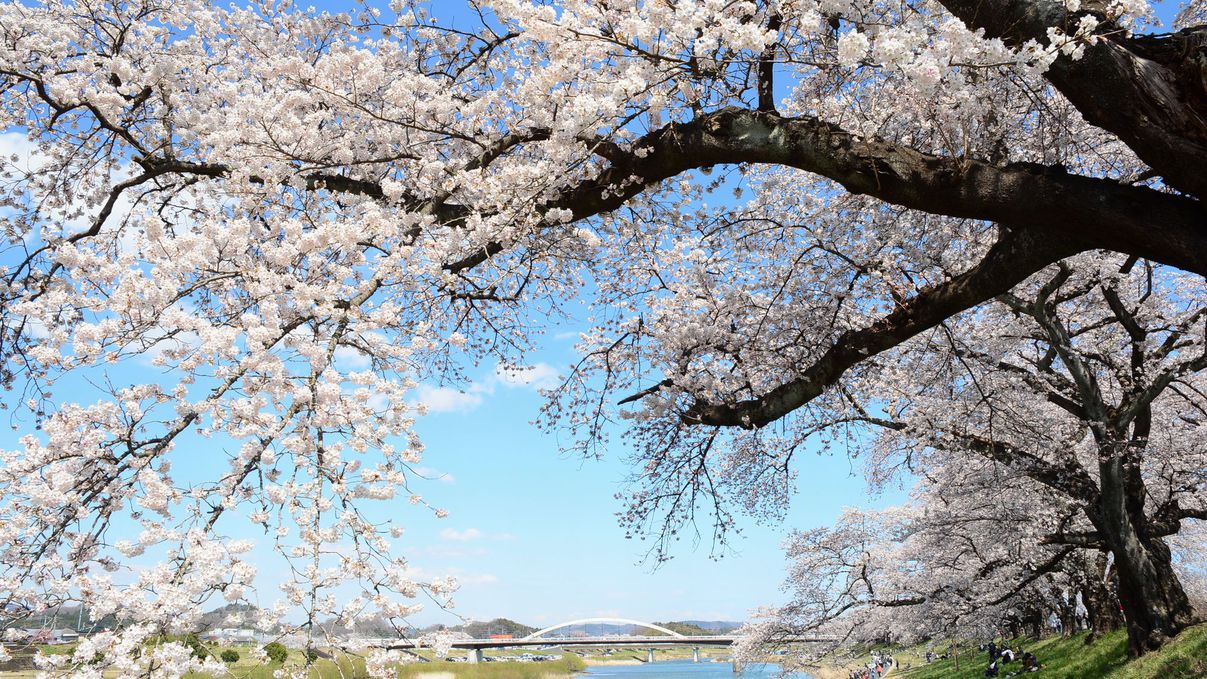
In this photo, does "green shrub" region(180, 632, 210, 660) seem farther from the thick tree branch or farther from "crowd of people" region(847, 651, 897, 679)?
"crowd of people" region(847, 651, 897, 679)

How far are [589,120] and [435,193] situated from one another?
151cm

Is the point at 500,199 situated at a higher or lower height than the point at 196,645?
higher

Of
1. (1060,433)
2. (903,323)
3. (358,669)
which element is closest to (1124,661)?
(1060,433)

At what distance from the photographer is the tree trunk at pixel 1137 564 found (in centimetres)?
912

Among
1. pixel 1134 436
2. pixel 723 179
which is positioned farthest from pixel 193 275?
pixel 1134 436

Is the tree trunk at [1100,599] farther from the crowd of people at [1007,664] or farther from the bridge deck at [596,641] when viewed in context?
the bridge deck at [596,641]

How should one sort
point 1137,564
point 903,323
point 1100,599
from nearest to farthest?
point 903,323 < point 1137,564 < point 1100,599

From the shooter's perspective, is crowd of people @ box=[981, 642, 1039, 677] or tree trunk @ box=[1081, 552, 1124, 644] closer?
tree trunk @ box=[1081, 552, 1124, 644]

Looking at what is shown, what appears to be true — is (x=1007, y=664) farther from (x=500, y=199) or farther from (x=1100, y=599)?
(x=500, y=199)

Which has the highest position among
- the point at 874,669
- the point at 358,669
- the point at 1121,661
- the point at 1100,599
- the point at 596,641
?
the point at 358,669

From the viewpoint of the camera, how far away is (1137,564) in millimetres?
9352

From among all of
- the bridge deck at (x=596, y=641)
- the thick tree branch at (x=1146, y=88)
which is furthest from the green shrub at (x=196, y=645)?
the bridge deck at (x=596, y=641)

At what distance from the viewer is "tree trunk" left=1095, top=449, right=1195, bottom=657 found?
912 centimetres

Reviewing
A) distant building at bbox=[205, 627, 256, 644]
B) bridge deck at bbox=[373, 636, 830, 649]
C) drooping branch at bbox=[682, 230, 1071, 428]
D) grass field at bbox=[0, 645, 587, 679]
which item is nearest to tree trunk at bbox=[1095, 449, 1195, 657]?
drooping branch at bbox=[682, 230, 1071, 428]
